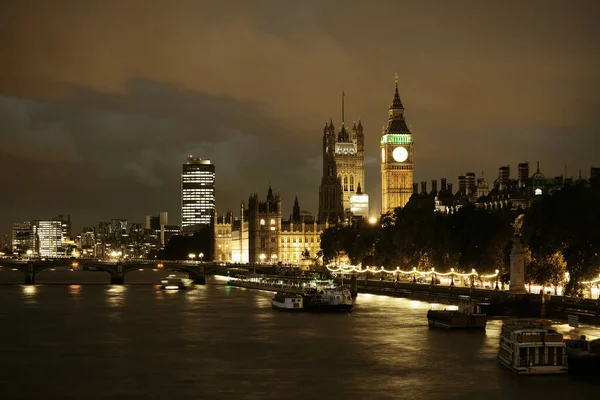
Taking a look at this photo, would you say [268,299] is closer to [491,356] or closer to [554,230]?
[554,230]

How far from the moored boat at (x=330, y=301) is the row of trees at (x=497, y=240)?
12006 mm

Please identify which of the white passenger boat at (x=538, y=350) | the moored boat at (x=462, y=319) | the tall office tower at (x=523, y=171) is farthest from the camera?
the tall office tower at (x=523, y=171)

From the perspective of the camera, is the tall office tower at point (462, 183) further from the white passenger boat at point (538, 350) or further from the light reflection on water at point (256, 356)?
the white passenger boat at point (538, 350)

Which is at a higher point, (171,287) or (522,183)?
(522,183)

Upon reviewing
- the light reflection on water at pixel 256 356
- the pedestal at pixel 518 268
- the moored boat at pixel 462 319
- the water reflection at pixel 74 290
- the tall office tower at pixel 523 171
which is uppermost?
the tall office tower at pixel 523 171

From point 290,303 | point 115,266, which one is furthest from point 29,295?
point 290,303

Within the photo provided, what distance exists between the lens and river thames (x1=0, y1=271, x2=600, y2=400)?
5191 cm

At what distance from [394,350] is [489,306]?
18.1 m

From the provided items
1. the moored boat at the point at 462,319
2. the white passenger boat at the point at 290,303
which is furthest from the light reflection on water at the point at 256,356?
the white passenger boat at the point at 290,303

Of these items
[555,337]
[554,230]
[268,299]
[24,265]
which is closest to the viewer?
[555,337]

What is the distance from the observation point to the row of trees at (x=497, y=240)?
79125mm

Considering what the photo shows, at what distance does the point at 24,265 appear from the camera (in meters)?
156

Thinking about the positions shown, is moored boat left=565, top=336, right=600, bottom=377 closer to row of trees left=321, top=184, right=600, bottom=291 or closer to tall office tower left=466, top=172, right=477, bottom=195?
row of trees left=321, top=184, right=600, bottom=291

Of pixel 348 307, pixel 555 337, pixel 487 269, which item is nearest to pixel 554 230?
pixel 487 269
